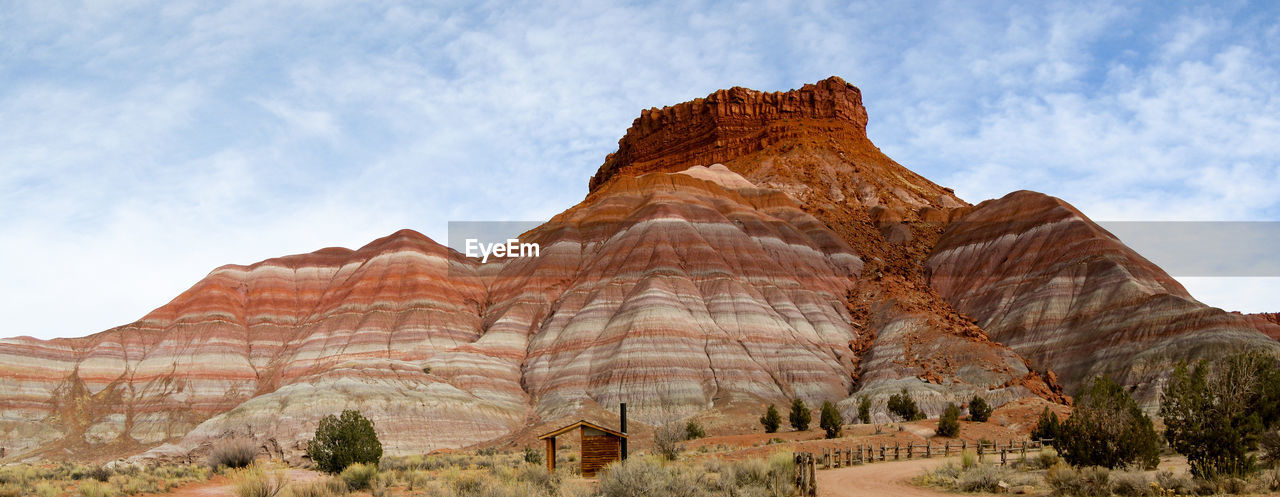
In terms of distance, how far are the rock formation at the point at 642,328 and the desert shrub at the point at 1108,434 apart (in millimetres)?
38812

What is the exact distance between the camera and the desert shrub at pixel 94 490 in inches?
1129

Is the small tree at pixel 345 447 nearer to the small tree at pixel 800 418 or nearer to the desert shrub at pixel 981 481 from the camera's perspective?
the desert shrub at pixel 981 481

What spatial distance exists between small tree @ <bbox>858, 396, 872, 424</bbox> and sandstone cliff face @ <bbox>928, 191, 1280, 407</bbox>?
16142 millimetres

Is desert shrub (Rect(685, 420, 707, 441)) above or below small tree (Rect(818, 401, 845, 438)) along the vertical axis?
below

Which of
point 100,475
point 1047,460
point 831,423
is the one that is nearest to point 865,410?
point 831,423

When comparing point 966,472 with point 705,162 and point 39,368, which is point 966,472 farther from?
point 705,162

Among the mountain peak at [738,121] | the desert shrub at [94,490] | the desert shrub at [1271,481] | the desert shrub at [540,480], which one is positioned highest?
the mountain peak at [738,121]

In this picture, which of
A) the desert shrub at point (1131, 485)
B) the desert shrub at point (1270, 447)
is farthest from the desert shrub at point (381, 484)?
the desert shrub at point (1270, 447)

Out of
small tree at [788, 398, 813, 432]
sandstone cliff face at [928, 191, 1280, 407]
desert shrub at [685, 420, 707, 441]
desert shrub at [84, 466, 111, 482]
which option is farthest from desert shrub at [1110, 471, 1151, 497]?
sandstone cliff face at [928, 191, 1280, 407]

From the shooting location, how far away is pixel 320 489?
88.3ft

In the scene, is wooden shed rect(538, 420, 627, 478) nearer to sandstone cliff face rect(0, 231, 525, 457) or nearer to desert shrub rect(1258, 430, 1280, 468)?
desert shrub rect(1258, 430, 1280, 468)

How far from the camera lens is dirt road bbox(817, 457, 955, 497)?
27.1m

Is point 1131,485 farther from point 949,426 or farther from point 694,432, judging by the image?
point 694,432

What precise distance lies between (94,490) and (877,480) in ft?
79.2
